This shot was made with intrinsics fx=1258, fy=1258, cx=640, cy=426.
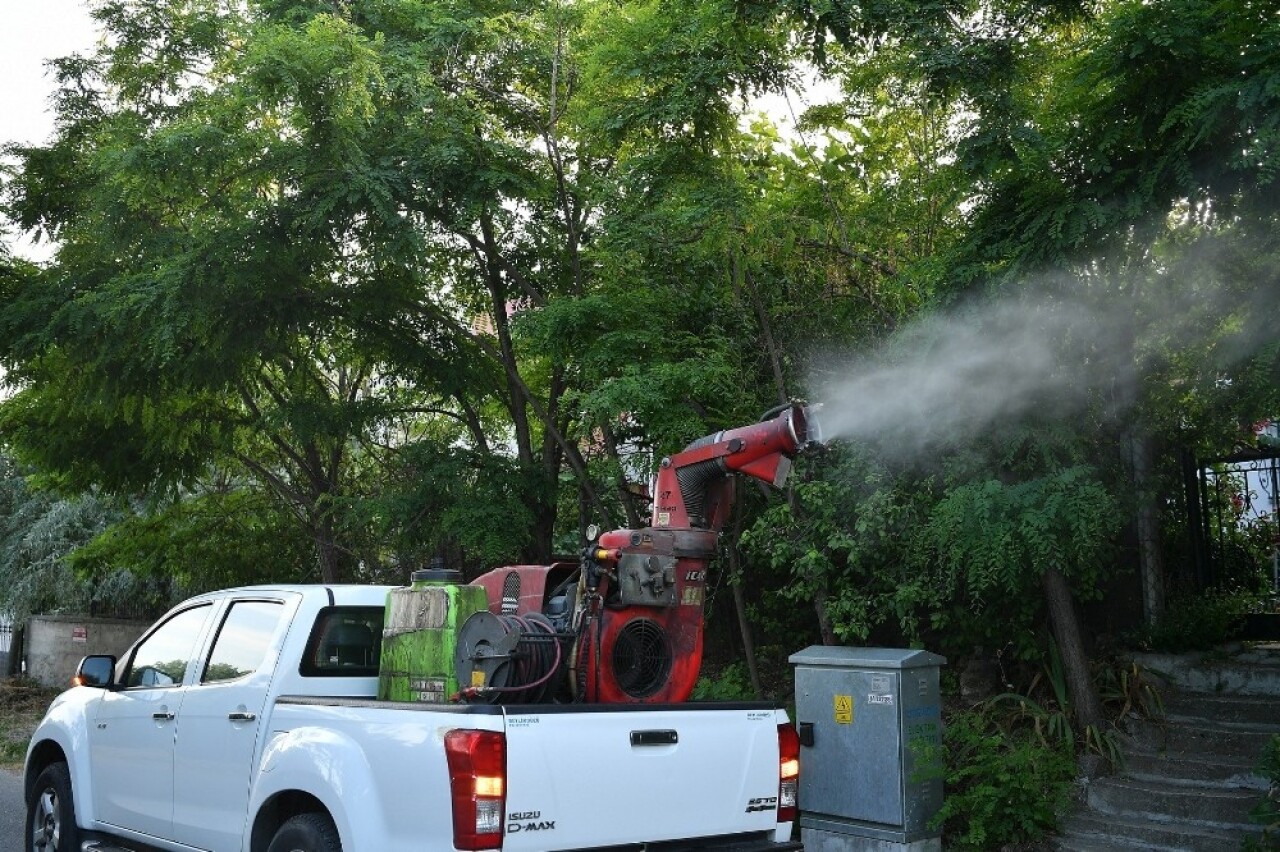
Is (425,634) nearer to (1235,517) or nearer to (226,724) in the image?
(226,724)

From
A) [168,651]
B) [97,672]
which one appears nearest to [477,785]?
[168,651]

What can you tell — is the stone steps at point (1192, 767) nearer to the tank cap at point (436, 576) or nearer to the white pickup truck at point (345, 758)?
the white pickup truck at point (345, 758)

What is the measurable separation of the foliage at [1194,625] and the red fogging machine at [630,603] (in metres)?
4.14

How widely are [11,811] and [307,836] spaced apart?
22.9 ft

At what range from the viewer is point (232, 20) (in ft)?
36.9

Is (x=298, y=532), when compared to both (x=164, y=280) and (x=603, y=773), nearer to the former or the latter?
(x=164, y=280)

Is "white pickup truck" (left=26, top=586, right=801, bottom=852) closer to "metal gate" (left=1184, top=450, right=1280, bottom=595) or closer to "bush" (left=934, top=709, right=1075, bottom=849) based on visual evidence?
"bush" (left=934, top=709, right=1075, bottom=849)

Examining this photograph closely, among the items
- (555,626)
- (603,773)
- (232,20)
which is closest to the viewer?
(603,773)

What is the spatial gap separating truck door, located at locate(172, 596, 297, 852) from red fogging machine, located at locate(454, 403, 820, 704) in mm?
1058

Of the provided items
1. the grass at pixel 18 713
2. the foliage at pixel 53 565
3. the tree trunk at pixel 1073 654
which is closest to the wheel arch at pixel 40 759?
the tree trunk at pixel 1073 654

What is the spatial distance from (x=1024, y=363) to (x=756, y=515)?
3073mm

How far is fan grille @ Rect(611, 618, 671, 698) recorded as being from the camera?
6.25m

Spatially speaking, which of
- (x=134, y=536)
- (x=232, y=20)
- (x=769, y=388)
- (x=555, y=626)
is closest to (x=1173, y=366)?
(x=769, y=388)

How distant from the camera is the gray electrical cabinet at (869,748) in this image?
789 cm
